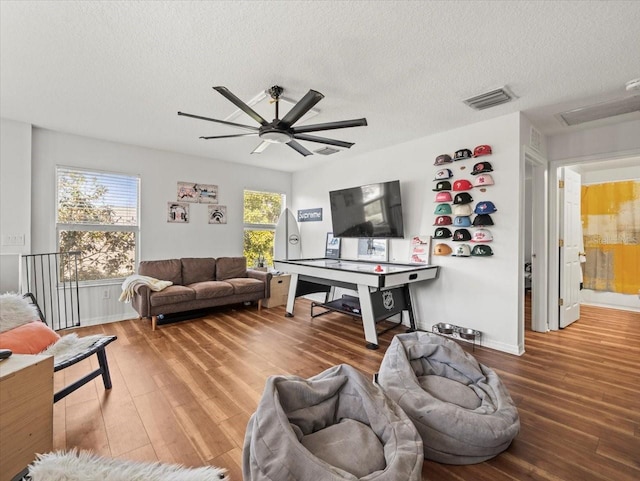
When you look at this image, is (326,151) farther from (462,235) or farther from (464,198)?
(462,235)

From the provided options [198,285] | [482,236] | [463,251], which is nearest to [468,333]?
[463,251]

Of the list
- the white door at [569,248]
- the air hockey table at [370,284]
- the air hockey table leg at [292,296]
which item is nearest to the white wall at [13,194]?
the air hockey table at [370,284]

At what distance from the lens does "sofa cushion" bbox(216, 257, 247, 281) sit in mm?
5035

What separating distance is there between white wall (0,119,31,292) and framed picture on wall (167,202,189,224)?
1.62 meters

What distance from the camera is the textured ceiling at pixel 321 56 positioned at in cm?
180

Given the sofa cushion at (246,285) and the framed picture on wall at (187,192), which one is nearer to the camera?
the sofa cushion at (246,285)

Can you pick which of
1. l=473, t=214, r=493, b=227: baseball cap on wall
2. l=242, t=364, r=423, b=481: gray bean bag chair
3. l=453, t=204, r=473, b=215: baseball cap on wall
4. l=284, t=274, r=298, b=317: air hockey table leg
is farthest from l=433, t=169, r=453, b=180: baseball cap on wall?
l=242, t=364, r=423, b=481: gray bean bag chair

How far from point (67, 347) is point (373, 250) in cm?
368

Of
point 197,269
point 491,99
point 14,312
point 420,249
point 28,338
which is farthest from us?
point 197,269

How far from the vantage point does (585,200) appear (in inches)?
218

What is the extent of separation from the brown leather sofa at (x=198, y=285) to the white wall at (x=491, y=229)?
2353 mm

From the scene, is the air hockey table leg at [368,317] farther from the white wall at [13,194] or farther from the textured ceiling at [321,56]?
the white wall at [13,194]

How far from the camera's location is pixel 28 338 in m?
2.12

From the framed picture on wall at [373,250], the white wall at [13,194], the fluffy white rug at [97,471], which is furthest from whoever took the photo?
the framed picture on wall at [373,250]
